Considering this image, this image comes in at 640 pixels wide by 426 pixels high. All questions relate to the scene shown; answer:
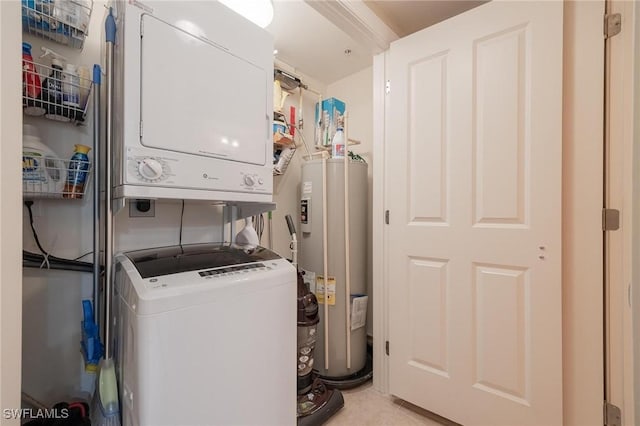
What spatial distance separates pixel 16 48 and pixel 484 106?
5.43ft

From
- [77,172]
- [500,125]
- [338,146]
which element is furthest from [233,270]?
[500,125]

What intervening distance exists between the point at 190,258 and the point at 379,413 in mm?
1349

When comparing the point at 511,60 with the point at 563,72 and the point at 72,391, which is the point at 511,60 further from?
the point at 72,391

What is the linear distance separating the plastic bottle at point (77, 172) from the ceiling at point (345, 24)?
118 cm

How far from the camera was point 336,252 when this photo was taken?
1827 mm

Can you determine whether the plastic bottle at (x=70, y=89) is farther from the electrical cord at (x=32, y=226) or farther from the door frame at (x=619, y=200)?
the door frame at (x=619, y=200)

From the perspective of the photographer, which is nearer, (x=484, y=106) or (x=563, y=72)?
(x=563, y=72)

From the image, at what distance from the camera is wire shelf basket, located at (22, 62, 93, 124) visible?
0.91 metres

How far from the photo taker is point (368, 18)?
150cm

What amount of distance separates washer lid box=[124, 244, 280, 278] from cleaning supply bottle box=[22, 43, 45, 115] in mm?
599

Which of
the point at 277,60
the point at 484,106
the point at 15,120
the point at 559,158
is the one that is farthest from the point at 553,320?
the point at 277,60

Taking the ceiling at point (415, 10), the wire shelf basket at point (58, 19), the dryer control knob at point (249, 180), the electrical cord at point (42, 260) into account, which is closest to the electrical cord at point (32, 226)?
the electrical cord at point (42, 260)

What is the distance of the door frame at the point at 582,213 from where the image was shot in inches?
42.3

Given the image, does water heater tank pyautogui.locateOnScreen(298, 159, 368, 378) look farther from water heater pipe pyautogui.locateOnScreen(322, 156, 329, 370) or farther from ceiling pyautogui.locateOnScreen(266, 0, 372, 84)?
ceiling pyautogui.locateOnScreen(266, 0, 372, 84)
